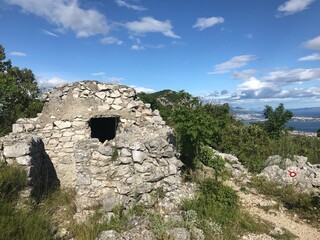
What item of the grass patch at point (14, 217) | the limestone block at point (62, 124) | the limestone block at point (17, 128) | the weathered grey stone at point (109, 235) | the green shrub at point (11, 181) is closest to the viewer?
the grass patch at point (14, 217)

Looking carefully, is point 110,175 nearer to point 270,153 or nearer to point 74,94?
point 74,94

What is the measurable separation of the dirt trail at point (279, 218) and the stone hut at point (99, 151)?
2.02 metres

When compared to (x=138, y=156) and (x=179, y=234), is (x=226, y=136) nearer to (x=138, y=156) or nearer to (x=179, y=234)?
(x=138, y=156)

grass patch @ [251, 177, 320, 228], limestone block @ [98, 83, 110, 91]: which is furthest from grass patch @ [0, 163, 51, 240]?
grass patch @ [251, 177, 320, 228]

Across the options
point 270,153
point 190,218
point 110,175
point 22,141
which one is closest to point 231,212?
point 190,218

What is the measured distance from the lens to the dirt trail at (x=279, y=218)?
20.8ft

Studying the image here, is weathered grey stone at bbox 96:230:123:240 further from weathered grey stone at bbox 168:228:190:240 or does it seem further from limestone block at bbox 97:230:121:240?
weathered grey stone at bbox 168:228:190:240

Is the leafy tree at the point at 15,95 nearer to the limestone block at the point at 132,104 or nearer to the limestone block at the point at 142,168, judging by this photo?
the limestone block at the point at 132,104

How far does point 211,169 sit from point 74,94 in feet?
15.9

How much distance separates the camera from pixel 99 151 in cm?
675

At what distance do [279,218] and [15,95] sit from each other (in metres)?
16.7

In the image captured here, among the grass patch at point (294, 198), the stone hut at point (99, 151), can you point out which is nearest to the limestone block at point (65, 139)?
the stone hut at point (99, 151)

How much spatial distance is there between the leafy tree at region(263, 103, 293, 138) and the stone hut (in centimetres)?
1426

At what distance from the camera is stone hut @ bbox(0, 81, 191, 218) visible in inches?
257
